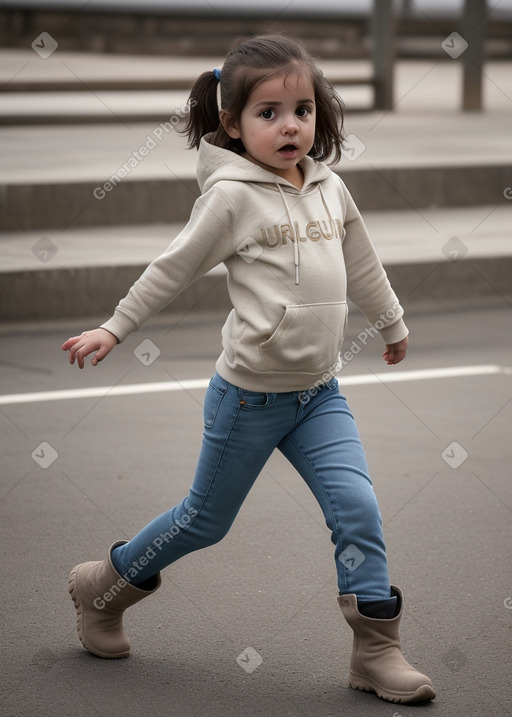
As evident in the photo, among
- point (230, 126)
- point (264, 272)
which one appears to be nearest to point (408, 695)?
point (264, 272)

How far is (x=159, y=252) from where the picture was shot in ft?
26.3

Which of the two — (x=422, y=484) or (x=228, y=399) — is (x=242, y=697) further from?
(x=422, y=484)

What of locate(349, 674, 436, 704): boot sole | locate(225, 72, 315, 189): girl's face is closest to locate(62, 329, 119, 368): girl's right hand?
locate(225, 72, 315, 189): girl's face

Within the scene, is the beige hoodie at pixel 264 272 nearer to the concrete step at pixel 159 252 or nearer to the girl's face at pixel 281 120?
the girl's face at pixel 281 120

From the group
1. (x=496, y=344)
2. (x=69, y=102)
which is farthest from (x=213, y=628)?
(x=69, y=102)

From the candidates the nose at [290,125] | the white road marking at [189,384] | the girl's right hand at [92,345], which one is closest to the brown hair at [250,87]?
the nose at [290,125]

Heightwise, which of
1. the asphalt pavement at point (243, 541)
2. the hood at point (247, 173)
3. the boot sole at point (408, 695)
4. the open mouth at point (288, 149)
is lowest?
the asphalt pavement at point (243, 541)

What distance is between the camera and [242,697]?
3037mm

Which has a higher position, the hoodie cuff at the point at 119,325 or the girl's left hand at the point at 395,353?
the hoodie cuff at the point at 119,325

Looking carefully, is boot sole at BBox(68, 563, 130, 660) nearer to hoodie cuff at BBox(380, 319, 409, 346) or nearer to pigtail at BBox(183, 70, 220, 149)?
hoodie cuff at BBox(380, 319, 409, 346)

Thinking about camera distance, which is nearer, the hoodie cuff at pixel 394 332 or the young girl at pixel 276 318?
the young girl at pixel 276 318

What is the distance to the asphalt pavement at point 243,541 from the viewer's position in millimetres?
3090

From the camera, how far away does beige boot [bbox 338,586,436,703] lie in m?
2.93

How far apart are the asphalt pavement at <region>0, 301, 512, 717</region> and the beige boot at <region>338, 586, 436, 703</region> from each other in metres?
0.04
